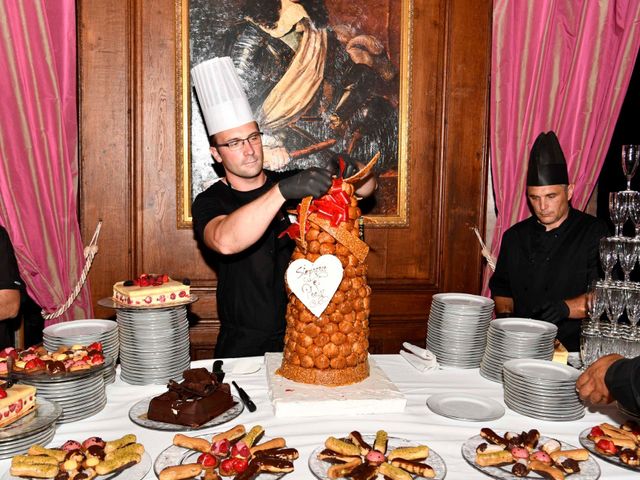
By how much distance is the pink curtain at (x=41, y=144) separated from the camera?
359 centimetres

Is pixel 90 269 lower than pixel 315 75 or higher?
lower

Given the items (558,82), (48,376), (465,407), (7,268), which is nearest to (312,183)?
(465,407)

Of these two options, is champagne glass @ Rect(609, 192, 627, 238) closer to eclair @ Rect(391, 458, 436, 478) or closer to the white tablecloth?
the white tablecloth

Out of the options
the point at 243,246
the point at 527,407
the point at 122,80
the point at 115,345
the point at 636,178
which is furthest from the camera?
the point at 636,178

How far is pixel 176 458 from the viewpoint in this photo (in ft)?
5.21

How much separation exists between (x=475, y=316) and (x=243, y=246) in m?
1.01

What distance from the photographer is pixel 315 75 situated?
13.5 feet

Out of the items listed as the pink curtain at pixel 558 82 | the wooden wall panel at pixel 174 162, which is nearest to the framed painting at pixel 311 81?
the wooden wall panel at pixel 174 162

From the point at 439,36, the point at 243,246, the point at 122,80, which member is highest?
the point at 439,36

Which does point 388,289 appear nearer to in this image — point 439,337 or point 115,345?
point 439,337

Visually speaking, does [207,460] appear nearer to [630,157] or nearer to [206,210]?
[206,210]

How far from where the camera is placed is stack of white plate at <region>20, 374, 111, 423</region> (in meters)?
1.85

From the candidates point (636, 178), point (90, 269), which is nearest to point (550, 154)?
point (636, 178)

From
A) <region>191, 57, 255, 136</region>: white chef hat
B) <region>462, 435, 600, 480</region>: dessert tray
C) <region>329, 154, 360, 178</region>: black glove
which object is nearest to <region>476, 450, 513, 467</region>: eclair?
<region>462, 435, 600, 480</region>: dessert tray
